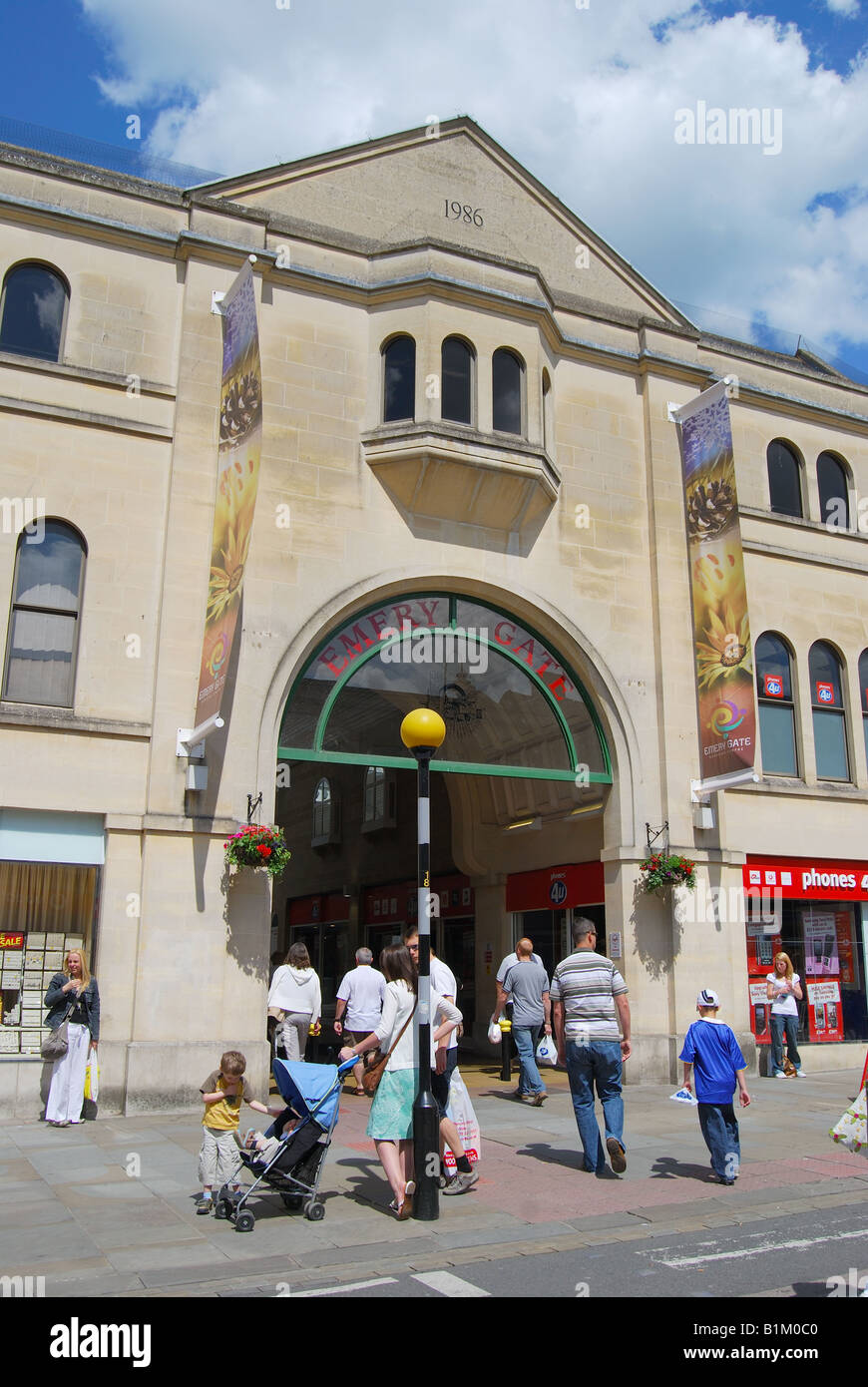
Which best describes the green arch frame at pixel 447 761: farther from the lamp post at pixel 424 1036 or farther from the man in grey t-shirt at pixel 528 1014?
the lamp post at pixel 424 1036

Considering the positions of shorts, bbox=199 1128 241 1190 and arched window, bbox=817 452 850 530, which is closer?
shorts, bbox=199 1128 241 1190

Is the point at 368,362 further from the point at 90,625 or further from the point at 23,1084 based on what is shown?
the point at 23,1084

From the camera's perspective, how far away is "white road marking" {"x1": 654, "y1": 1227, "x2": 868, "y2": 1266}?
21.3 feet

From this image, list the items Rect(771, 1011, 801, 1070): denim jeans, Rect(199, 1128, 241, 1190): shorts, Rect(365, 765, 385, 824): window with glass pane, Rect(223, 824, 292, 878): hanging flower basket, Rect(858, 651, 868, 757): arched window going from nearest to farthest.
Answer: Rect(199, 1128, 241, 1190): shorts, Rect(223, 824, 292, 878): hanging flower basket, Rect(771, 1011, 801, 1070): denim jeans, Rect(858, 651, 868, 757): arched window, Rect(365, 765, 385, 824): window with glass pane

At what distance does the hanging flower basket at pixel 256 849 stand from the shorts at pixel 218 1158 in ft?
16.1

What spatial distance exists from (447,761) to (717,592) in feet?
16.0

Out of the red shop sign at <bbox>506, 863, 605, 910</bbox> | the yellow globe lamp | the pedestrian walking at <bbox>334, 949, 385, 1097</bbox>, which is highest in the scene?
the yellow globe lamp

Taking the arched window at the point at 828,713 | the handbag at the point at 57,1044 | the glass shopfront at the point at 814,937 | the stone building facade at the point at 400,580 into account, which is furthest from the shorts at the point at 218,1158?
the arched window at the point at 828,713

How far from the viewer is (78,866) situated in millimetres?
12586

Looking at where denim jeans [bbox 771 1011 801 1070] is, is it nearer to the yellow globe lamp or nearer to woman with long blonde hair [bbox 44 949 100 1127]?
woman with long blonde hair [bbox 44 949 100 1127]

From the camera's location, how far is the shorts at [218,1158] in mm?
7629

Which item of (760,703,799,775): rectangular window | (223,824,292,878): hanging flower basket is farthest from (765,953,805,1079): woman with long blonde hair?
(223,824,292,878): hanging flower basket

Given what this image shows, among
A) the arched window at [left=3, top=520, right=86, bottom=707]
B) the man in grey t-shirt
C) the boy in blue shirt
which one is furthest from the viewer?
the man in grey t-shirt

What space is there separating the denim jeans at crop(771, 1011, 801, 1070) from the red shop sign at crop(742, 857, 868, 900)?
1994 mm
